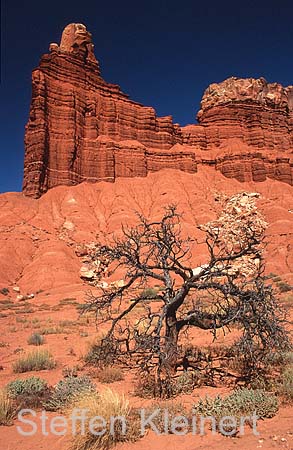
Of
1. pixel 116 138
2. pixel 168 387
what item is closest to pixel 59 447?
pixel 168 387

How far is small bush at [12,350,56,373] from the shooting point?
29.0 feet

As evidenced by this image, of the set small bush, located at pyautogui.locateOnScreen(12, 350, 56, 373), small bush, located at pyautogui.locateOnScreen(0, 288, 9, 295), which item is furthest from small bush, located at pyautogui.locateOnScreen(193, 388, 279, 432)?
small bush, located at pyautogui.locateOnScreen(0, 288, 9, 295)

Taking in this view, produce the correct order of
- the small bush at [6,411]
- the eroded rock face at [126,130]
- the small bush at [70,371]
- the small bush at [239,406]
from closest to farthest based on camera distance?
1. the small bush at [239,406]
2. the small bush at [6,411]
3. the small bush at [70,371]
4. the eroded rock face at [126,130]

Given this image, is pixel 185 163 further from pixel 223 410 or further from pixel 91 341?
pixel 223 410

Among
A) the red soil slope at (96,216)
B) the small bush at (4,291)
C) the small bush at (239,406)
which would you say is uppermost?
the red soil slope at (96,216)

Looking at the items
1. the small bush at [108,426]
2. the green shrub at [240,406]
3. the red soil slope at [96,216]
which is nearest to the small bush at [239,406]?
the green shrub at [240,406]

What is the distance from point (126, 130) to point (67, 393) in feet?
191

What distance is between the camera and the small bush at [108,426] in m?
4.46

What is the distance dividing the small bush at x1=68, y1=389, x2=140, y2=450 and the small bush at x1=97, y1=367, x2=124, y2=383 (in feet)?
8.28

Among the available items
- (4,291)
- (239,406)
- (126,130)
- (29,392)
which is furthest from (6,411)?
(126,130)

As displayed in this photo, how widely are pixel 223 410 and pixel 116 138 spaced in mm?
57615

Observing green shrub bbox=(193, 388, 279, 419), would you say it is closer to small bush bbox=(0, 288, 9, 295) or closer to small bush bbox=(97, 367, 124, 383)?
small bush bbox=(97, 367, 124, 383)

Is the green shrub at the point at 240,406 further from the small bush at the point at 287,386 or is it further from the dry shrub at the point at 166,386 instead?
the dry shrub at the point at 166,386

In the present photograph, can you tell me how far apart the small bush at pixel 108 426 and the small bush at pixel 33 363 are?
415cm
